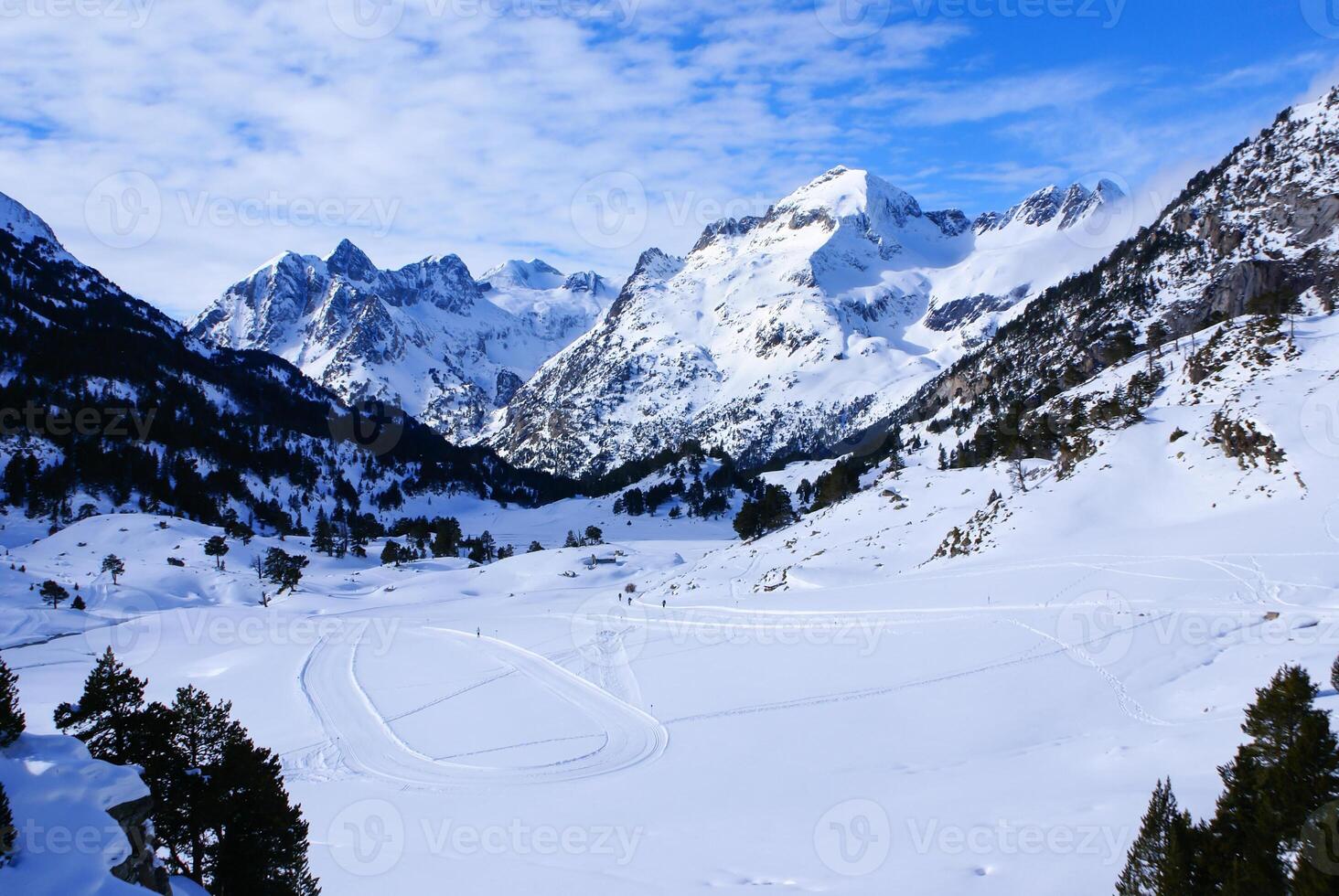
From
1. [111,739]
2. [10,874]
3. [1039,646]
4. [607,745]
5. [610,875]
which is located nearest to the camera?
[10,874]

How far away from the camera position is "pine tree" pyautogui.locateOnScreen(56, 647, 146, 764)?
13953mm

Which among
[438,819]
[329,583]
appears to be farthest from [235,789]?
[329,583]

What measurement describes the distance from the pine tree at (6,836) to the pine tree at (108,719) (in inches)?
226

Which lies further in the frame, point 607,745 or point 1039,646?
point 1039,646

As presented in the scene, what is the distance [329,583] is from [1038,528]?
90.0 metres

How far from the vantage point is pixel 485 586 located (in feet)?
296

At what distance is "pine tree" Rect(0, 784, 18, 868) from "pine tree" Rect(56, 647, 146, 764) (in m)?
5.75

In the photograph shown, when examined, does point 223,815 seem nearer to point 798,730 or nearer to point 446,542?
point 798,730

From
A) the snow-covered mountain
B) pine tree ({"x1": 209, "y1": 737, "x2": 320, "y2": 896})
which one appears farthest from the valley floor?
the snow-covered mountain

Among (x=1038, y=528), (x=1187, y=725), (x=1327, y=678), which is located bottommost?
(x=1187, y=725)

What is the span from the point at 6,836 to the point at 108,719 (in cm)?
660

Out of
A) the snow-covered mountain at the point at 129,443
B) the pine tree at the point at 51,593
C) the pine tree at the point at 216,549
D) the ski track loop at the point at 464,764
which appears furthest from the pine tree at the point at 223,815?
the snow-covered mountain at the point at 129,443

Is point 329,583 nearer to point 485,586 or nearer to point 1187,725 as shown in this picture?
point 485,586

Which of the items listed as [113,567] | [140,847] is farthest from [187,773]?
[113,567]
